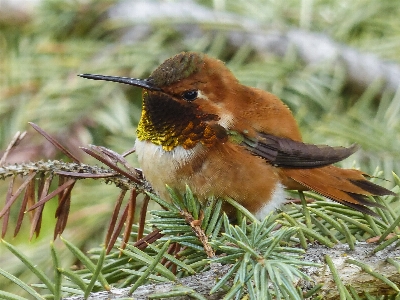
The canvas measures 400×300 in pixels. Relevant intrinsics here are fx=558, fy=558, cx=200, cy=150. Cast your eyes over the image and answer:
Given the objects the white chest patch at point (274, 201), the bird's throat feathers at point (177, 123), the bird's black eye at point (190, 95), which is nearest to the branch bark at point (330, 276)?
the white chest patch at point (274, 201)

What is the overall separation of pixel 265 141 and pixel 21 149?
0.90 metres

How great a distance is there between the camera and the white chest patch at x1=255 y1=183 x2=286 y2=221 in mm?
1641

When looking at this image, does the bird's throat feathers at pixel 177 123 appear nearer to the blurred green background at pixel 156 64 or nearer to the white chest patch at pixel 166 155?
the white chest patch at pixel 166 155

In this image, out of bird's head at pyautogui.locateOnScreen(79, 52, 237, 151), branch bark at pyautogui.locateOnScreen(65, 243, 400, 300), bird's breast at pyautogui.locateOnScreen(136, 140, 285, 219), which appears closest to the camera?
branch bark at pyautogui.locateOnScreen(65, 243, 400, 300)

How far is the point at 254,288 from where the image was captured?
1017 millimetres

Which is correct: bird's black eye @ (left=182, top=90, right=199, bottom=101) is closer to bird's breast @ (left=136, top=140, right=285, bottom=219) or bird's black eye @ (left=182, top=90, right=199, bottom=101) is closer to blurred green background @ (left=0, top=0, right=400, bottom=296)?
bird's breast @ (left=136, top=140, right=285, bottom=219)

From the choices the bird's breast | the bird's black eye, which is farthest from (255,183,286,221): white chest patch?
the bird's black eye

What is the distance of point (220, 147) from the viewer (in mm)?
1626

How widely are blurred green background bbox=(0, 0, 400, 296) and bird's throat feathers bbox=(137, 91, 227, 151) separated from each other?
17.9 inches

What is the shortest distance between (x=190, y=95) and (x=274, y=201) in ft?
1.32

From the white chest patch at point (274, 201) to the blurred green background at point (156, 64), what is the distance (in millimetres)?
463

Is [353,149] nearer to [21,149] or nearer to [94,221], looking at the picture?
[94,221]

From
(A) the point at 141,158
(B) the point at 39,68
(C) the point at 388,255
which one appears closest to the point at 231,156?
(A) the point at 141,158

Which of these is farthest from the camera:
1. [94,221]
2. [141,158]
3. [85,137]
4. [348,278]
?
[85,137]
